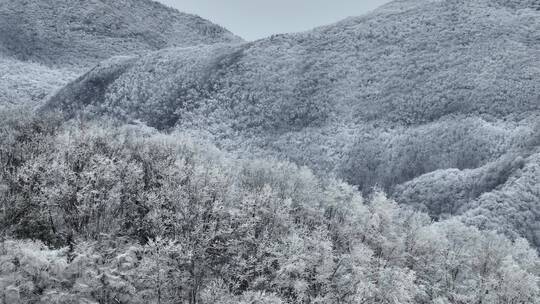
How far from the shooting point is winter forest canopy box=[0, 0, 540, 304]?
37625mm

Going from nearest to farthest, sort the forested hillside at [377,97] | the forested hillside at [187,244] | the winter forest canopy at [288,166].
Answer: the forested hillside at [187,244] < the winter forest canopy at [288,166] < the forested hillside at [377,97]

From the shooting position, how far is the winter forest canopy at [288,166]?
123 ft

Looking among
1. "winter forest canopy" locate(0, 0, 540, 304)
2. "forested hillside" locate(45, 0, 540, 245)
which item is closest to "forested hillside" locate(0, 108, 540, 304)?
"winter forest canopy" locate(0, 0, 540, 304)

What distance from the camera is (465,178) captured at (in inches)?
3455

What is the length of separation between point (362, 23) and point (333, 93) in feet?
127

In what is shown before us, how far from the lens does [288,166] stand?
2958 inches

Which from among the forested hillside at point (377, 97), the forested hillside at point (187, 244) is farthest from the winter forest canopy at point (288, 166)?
the forested hillside at point (377, 97)

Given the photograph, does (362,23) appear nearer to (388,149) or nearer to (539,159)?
(388,149)

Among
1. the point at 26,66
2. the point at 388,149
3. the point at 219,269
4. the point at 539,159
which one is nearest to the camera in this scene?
the point at 219,269

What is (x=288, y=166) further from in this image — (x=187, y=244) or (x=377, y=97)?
(x=377, y=97)

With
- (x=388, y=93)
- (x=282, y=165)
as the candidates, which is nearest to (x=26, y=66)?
(x=388, y=93)

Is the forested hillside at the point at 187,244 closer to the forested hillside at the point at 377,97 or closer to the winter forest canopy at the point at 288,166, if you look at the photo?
the winter forest canopy at the point at 288,166

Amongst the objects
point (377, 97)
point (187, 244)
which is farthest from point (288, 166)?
point (377, 97)

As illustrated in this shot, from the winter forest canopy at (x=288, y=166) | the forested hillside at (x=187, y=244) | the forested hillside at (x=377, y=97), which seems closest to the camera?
the forested hillside at (x=187, y=244)
